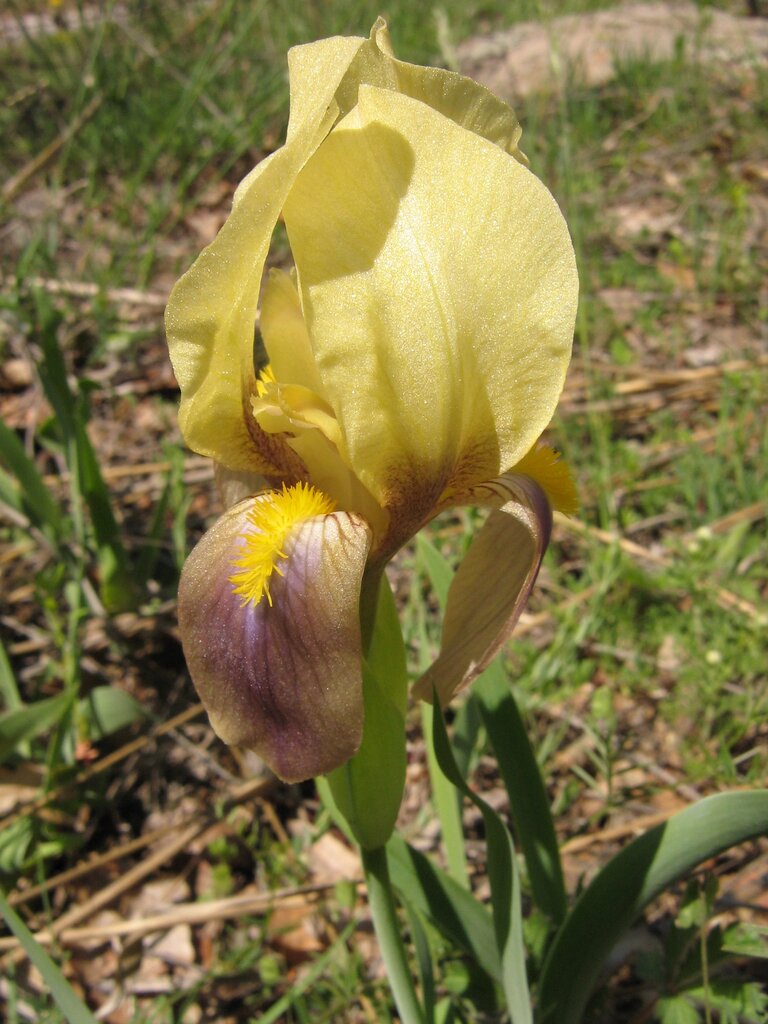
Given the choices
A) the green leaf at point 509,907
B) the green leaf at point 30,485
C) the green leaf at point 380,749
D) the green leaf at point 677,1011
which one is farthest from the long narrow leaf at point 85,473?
the green leaf at point 677,1011

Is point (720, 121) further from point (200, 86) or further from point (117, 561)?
point (117, 561)

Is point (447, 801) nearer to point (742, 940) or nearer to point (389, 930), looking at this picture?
point (389, 930)

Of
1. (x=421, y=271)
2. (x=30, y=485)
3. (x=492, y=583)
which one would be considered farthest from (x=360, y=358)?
(x=30, y=485)

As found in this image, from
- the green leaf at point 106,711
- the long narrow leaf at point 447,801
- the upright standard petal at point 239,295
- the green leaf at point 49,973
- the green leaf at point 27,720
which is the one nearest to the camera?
the upright standard petal at point 239,295

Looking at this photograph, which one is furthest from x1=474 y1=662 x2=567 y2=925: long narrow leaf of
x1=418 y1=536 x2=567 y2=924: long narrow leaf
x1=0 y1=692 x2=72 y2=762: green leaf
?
x1=0 y1=692 x2=72 y2=762: green leaf

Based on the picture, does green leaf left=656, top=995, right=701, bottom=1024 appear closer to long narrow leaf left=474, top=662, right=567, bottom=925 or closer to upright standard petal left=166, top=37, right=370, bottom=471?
long narrow leaf left=474, top=662, right=567, bottom=925

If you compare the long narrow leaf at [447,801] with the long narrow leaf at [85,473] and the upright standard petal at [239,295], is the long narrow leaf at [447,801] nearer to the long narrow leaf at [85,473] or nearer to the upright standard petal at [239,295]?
the upright standard petal at [239,295]

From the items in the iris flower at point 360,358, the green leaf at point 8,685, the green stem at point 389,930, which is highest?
the iris flower at point 360,358
